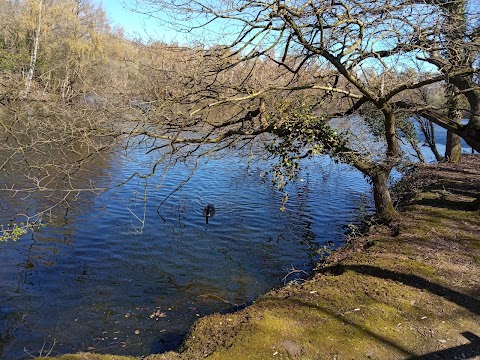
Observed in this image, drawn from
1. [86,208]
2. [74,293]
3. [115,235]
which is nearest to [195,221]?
[115,235]

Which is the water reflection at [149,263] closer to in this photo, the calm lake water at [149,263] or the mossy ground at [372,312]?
the calm lake water at [149,263]

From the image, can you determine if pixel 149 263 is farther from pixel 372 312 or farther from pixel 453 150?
pixel 453 150

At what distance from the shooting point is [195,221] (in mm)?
10852

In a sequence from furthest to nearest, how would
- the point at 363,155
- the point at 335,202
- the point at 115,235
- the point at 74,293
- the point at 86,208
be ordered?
the point at 335,202 → the point at 86,208 → the point at 115,235 → the point at 363,155 → the point at 74,293

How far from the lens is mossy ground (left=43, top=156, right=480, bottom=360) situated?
393 centimetres

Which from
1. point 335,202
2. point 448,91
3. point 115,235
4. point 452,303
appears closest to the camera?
point 452,303

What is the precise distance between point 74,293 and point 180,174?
933 centimetres

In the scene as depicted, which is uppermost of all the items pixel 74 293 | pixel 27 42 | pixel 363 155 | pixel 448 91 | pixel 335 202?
pixel 27 42

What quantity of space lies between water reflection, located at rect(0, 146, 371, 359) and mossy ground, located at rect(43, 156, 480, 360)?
144cm

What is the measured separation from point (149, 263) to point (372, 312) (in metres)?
4.92

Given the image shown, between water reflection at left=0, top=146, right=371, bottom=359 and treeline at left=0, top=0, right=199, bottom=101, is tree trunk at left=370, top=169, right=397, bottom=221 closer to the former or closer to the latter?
water reflection at left=0, top=146, right=371, bottom=359

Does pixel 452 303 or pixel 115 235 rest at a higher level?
pixel 452 303

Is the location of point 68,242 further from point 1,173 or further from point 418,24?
point 418,24

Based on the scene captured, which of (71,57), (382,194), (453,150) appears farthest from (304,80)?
(71,57)
